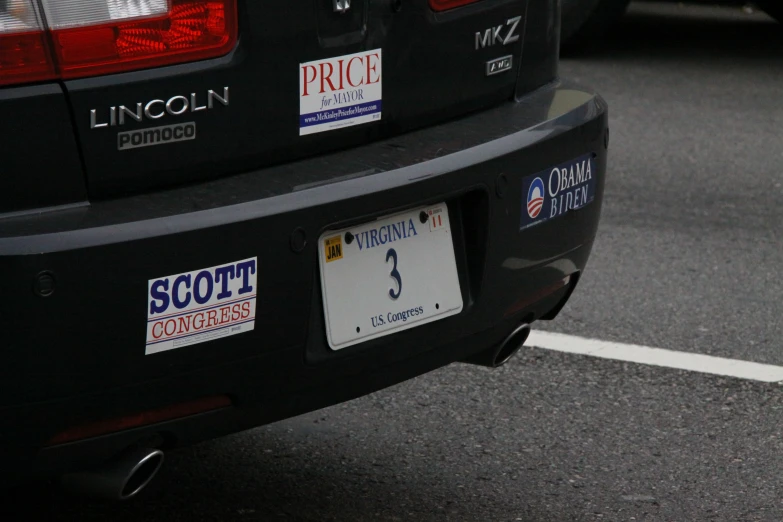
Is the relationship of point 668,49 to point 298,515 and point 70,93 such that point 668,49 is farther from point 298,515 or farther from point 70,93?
point 70,93

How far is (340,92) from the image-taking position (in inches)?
101

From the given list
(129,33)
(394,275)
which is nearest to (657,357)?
(394,275)

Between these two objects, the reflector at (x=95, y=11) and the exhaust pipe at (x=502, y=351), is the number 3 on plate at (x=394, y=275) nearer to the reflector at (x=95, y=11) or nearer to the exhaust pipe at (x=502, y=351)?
the exhaust pipe at (x=502, y=351)

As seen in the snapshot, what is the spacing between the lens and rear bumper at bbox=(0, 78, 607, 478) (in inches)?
84.0

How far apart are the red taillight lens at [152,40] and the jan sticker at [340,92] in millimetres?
192

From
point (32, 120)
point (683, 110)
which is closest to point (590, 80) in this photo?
point (683, 110)

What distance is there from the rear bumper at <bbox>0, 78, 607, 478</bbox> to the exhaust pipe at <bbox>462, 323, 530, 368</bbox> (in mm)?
30

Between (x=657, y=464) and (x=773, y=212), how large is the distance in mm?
2405

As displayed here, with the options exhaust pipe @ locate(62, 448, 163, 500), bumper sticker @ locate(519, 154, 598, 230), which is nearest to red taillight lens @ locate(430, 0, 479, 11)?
bumper sticker @ locate(519, 154, 598, 230)

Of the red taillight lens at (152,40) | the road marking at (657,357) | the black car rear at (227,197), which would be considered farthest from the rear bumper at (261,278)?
the road marking at (657,357)

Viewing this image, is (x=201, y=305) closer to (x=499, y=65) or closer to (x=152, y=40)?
(x=152, y=40)

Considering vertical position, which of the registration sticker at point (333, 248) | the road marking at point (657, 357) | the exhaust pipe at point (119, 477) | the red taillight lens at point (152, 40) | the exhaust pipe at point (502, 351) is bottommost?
the road marking at point (657, 357)

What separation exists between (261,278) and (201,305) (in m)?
0.12

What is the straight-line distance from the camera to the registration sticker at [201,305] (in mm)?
2225
